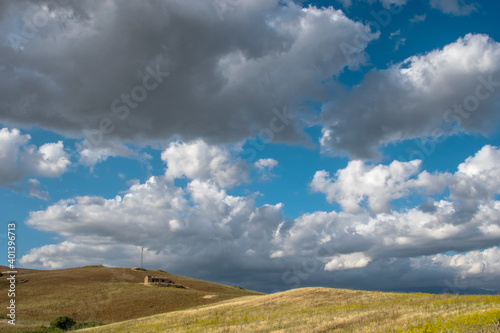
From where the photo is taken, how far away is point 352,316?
1022 inches

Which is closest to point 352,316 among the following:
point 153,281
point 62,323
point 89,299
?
point 62,323

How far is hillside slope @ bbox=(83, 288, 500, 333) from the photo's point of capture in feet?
62.0

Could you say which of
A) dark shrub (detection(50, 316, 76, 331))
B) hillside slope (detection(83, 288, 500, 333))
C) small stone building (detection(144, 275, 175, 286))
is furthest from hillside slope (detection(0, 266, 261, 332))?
hillside slope (detection(83, 288, 500, 333))

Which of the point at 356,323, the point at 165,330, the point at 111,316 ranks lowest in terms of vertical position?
the point at 111,316

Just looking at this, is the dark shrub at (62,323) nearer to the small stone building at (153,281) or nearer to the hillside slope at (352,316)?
the hillside slope at (352,316)

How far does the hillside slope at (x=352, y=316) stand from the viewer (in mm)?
18891

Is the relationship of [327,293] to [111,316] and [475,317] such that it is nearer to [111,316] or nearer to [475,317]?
[475,317]

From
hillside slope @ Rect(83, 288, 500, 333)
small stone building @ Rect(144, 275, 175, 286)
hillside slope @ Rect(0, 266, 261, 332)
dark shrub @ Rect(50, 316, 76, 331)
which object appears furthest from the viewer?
small stone building @ Rect(144, 275, 175, 286)

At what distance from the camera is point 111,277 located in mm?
110250

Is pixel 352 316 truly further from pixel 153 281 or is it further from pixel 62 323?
pixel 153 281

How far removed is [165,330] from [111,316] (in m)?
34.1

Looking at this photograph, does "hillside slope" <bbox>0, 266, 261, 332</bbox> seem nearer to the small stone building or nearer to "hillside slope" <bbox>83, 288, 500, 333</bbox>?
the small stone building

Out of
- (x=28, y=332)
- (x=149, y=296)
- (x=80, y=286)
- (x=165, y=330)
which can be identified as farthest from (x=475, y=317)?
(x=80, y=286)

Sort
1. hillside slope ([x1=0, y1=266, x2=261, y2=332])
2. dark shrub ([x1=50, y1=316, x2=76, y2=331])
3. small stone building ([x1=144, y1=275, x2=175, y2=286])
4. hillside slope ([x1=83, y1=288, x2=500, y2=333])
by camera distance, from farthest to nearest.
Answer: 1. small stone building ([x1=144, y1=275, x2=175, y2=286])
2. hillside slope ([x1=0, y1=266, x2=261, y2=332])
3. dark shrub ([x1=50, y1=316, x2=76, y2=331])
4. hillside slope ([x1=83, y1=288, x2=500, y2=333])
